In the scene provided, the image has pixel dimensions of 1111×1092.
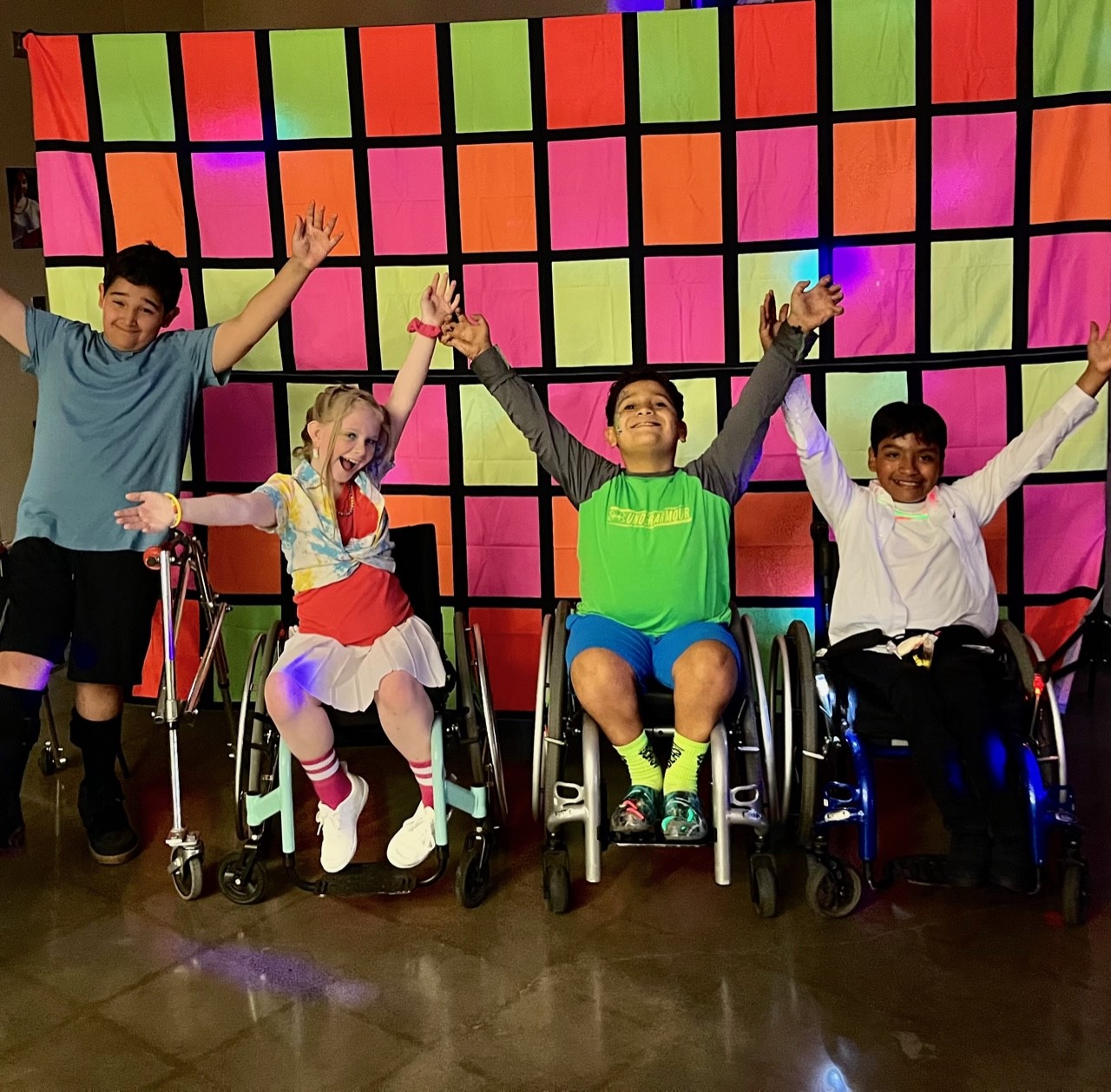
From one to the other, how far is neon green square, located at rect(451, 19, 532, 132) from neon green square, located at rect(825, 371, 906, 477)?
105 centimetres

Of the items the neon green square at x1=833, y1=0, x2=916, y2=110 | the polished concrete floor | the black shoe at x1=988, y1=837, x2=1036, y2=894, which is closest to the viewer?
the polished concrete floor

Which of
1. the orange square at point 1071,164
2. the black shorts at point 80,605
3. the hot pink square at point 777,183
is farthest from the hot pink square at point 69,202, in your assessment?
the orange square at point 1071,164

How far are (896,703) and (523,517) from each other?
4.01 ft

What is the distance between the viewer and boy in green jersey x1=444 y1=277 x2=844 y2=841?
243cm

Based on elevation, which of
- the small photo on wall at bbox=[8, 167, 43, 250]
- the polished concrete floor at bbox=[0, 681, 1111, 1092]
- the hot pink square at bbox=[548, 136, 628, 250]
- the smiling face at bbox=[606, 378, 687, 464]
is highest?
the small photo on wall at bbox=[8, 167, 43, 250]

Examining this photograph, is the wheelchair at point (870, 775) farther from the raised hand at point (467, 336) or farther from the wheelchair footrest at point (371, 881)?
the raised hand at point (467, 336)

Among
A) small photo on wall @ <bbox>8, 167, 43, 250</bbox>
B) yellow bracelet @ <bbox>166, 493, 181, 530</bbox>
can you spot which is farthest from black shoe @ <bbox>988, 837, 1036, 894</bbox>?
small photo on wall @ <bbox>8, 167, 43, 250</bbox>

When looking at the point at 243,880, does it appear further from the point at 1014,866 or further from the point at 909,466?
Result: the point at 909,466

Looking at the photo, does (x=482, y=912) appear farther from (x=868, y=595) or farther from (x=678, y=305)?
(x=678, y=305)

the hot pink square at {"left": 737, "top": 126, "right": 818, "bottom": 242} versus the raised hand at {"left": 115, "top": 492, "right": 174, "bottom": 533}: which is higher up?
the hot pink square at {"left": 737, "top": 126, "right": 818, "bottom": 242}

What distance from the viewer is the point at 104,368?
2746mm

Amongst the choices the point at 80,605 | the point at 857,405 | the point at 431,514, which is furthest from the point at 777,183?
the point at 80,605

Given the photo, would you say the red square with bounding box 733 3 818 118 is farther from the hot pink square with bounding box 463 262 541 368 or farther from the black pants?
the black pants

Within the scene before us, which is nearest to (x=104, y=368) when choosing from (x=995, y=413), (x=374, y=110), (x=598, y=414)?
(x=374, y=110)
